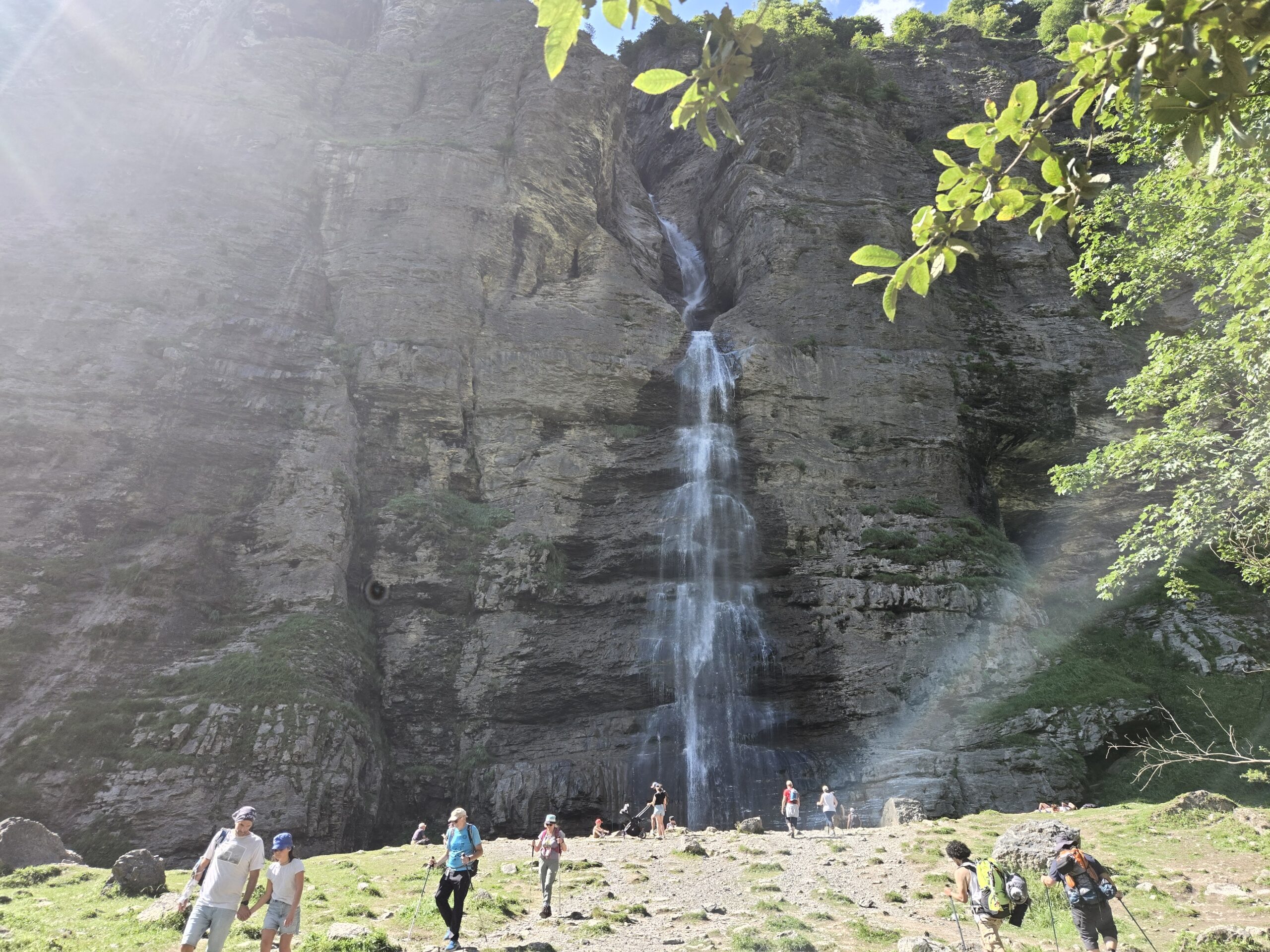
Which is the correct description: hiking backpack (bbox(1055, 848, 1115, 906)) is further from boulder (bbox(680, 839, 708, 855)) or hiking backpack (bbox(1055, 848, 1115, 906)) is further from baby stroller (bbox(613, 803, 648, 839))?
baby stroller (bbox(613, 803, 648, 839))

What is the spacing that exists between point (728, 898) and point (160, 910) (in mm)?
7146

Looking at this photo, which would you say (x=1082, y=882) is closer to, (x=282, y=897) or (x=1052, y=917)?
(x=1052, y=917)

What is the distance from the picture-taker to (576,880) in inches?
464

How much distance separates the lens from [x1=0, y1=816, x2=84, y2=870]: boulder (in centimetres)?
1116

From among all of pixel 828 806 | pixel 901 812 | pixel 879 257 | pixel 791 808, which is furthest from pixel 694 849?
pixel 879 257

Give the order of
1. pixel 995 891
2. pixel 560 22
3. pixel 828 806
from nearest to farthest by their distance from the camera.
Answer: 1. pixel 560 22
2. pixel 995 891
3. pixel 828 806

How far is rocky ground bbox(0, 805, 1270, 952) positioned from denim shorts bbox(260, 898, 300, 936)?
27.2 inches

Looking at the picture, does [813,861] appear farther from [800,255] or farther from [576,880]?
[800,255]

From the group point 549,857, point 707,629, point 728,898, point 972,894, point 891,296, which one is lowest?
point 728,898

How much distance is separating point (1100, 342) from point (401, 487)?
96.1ft

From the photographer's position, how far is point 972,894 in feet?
23.2

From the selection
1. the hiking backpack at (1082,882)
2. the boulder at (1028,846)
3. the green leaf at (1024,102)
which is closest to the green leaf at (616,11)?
the green leaf at (1024,102)

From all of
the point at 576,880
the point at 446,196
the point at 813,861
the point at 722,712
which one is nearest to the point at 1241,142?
the point at 576,880

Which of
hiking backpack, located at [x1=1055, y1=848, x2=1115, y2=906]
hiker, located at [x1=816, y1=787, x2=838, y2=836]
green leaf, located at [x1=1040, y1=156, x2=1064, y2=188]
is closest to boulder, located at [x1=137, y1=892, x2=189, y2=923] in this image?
hiking backpack, located at [x1=1055, y1=848, x2=1115, y2=906]
